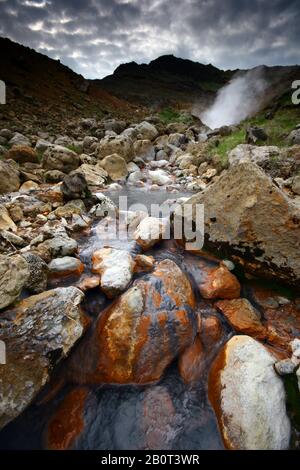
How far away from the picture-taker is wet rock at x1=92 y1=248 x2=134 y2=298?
282 centimetres

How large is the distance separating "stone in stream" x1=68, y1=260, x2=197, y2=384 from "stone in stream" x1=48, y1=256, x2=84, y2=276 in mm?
770

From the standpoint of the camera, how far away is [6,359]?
81.6 inches

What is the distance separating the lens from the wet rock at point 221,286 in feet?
9.89

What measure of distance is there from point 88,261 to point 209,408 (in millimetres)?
2200

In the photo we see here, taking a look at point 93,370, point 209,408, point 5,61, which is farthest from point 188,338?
point 5,61

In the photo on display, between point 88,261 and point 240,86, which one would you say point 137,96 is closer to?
point 240,86

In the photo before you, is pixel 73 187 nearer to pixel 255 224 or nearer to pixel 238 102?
pixel 255 224

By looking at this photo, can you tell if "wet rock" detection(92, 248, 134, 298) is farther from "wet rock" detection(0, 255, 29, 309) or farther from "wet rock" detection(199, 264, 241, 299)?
"wet rock" detection(199, 264, 241, 299)

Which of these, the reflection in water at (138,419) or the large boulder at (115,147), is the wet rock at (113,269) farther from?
the large boulder at (115,147)

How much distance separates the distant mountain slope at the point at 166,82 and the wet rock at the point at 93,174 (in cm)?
2378

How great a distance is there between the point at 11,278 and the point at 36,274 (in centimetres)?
43

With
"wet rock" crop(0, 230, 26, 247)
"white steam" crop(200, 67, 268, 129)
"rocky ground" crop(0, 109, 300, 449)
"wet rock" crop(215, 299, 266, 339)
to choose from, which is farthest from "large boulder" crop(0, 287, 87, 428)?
"white steam" crop(200, 67, 268, 129)
